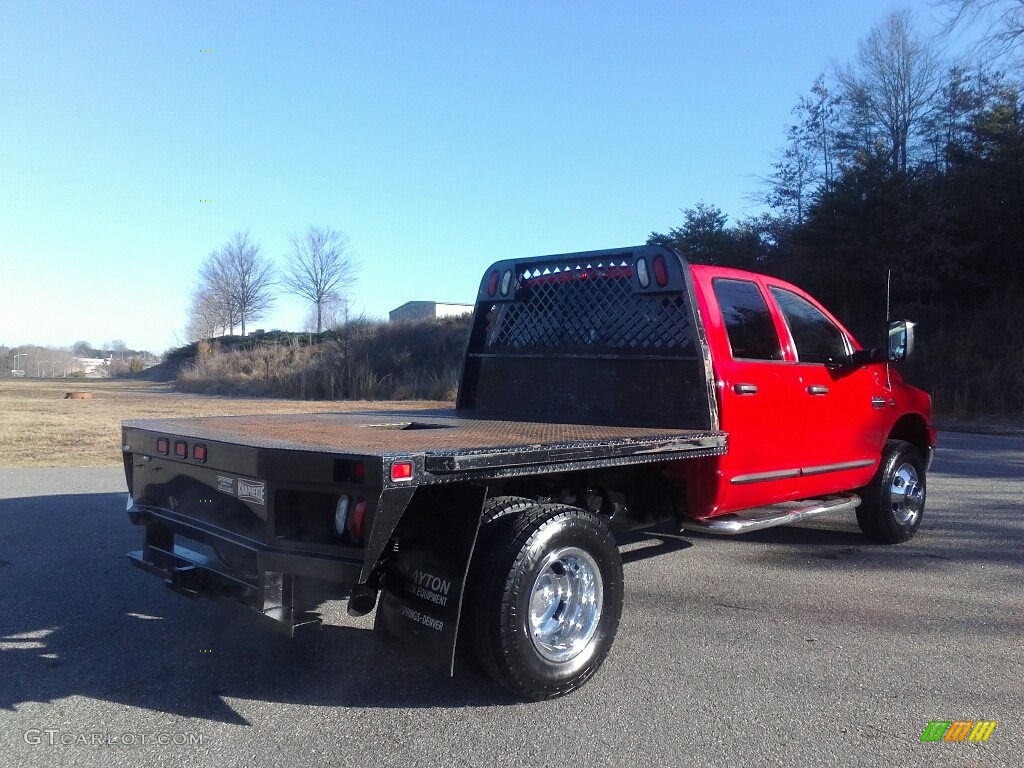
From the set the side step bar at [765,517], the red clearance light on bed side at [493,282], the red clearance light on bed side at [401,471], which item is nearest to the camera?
the red clearance light on bed side at [401,471]

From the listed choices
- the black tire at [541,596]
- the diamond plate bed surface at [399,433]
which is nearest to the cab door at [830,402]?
the diamond plate bed surface at [399,433]

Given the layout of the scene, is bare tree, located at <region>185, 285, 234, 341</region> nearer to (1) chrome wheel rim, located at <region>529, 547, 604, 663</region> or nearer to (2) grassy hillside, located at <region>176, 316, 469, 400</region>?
(2) grassy hillside, located at <region>176, 316, 469, 400</region>

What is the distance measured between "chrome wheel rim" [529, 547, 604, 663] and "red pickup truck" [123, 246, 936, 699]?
10 mm

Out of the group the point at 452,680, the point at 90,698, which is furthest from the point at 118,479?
the point at 452,680

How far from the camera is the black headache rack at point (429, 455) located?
339 cm

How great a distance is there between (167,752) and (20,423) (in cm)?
1657

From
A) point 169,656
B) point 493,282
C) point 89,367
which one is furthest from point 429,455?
point 89,367

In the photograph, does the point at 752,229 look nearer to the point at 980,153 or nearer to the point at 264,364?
the point at 980,153

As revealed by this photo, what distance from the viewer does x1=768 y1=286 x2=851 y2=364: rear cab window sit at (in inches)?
232

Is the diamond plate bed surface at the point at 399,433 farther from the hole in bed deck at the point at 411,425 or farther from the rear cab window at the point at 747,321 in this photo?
the rear cab window at the point at 747,321

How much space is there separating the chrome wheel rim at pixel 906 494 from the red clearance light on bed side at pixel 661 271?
2.91 metres

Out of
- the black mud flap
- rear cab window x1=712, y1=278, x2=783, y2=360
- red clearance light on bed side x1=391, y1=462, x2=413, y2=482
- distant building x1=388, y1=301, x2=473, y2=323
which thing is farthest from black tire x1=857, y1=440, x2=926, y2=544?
distant building x1=388, y1=301, x2=473, y2=323

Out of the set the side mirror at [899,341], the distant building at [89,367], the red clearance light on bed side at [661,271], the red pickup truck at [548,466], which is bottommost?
the red pickup truck at [548,466]

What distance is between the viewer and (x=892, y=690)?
3.85 m
